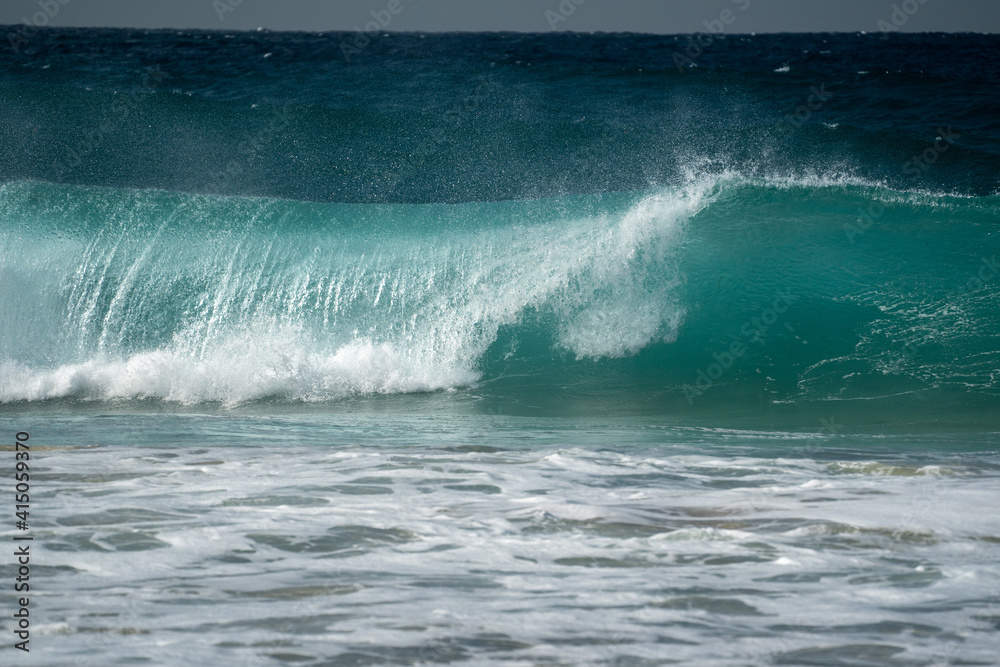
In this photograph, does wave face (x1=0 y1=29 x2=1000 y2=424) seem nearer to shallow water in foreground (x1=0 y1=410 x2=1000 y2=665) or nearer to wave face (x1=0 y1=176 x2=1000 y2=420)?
wave face (x1=0 y1=176 x2=1000 y2=420)

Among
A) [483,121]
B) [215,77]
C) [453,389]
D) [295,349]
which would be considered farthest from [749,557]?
[215,77]

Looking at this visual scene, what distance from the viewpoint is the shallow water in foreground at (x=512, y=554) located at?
2459 mm

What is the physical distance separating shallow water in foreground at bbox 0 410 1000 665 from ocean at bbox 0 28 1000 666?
0.06ft

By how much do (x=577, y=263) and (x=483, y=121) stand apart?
955 centimetres

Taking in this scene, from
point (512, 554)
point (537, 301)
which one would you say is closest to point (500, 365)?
point (537, 301)

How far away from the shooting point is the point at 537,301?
870 cm

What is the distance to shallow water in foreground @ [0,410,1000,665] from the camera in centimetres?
246

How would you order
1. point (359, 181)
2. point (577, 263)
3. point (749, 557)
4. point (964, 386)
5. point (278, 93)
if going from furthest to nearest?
point (278, 93) → point (359, 181) → point (577, 263) → point (964, 386) → point (749, 557)

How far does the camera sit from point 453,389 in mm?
7910

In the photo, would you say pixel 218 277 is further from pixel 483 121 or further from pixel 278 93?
pixel 278 93

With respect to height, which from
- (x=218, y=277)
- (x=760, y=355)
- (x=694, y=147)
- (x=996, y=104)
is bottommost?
(x=760, y=355)

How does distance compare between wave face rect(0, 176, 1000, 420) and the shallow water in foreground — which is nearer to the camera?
the shallow water in foreground

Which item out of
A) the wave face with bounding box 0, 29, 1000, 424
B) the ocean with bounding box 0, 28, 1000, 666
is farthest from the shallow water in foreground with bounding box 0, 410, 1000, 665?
the wave face with bounding box 0, 29, 1000, 424

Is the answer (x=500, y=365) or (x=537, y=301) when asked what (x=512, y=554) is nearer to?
(x=500, y=365)
